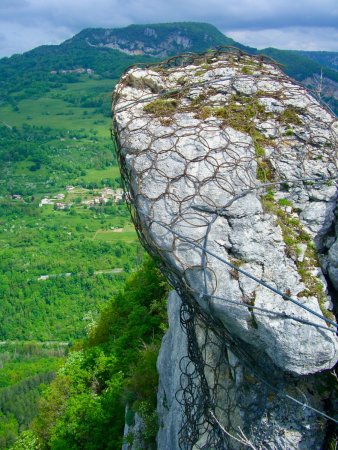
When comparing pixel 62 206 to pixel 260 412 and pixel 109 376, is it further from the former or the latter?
pixel 260 412

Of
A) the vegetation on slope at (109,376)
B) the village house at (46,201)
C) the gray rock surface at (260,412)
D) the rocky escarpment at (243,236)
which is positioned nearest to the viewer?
the rocky escarpment at (243,236)

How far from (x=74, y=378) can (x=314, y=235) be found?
43.0 feet

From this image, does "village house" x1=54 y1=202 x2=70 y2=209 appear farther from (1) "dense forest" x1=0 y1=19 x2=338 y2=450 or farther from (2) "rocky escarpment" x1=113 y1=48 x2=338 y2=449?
(2) "rocky escarpment" x1=113 y1=48 x2=338 y2=449

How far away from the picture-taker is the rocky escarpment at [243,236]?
5.05 meters

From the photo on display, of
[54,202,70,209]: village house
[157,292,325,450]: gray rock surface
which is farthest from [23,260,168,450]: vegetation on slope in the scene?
[54,202,70,209]: village house

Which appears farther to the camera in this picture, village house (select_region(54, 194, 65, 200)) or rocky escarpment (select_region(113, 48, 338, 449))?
village house (select_region(54, 194, 65, 200))

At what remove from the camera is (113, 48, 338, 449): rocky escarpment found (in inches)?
199

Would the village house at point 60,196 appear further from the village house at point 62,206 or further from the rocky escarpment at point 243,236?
the rocky escarpment at point 243,236

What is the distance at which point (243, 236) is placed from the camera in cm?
542

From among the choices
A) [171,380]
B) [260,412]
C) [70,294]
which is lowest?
[70,294]

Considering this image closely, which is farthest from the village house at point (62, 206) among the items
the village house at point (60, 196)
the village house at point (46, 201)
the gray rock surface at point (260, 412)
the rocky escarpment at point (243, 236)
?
the gray rock surface at point (260, 412)

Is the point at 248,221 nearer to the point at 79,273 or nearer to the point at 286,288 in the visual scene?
the point at 286,288

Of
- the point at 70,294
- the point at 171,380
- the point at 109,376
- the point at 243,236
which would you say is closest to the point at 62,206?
the point at 70,294

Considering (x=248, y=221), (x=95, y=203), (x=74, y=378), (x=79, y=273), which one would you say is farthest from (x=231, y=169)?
(x=95, y=203)
